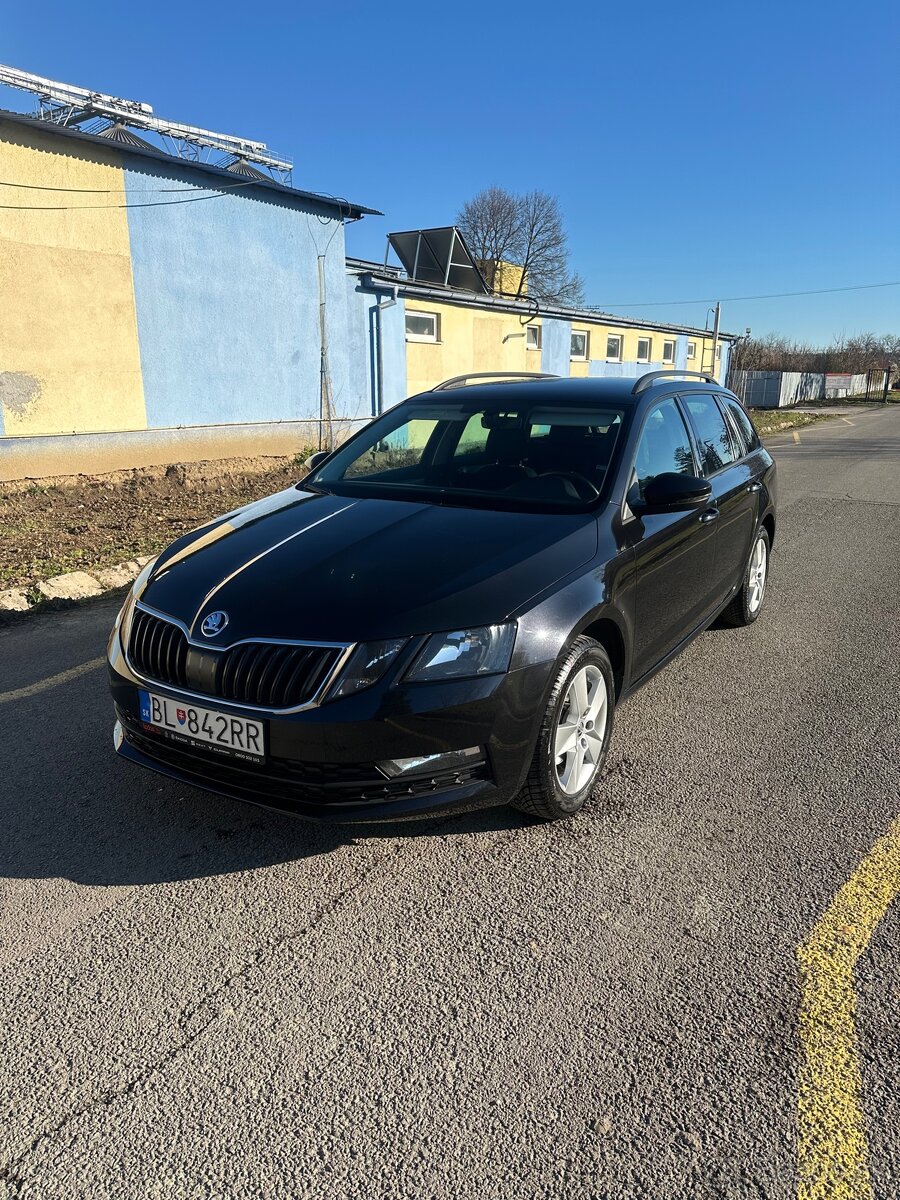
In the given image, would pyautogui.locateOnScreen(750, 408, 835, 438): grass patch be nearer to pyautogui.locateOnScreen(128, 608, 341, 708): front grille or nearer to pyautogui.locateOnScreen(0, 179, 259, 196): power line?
pyautogui.locateOnScreen(0, 179, 259, 196): power line

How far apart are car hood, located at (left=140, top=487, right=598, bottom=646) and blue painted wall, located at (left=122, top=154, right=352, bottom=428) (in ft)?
33.9

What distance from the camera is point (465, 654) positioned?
2.61m

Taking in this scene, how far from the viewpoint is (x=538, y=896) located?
270 cm

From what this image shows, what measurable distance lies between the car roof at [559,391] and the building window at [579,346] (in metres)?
19.7

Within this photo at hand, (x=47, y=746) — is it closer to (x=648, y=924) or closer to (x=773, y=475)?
(x=648, y=924)

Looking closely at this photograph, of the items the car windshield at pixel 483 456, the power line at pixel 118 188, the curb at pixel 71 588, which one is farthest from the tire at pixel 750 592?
the power line at pixel 118 188

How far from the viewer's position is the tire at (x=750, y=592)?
530 cm

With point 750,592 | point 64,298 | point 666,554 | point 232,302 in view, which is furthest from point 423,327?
point 666,554

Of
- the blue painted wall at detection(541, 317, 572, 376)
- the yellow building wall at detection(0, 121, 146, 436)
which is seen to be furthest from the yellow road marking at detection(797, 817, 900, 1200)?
the blue painted wall at detection(541, 317, 572, 376)

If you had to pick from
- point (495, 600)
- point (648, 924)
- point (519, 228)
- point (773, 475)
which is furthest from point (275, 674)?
point (519, 228)

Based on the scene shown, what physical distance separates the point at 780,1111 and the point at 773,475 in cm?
481

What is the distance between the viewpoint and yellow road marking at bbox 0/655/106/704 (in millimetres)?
4312

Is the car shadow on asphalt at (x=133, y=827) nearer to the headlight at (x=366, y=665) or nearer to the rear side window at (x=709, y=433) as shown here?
the headlight at (x=366, y=665)

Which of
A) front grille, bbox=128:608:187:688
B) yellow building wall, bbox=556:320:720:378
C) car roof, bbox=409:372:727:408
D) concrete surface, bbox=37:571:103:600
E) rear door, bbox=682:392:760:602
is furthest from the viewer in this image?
yellow building wall, bbox=556:320:720:378
